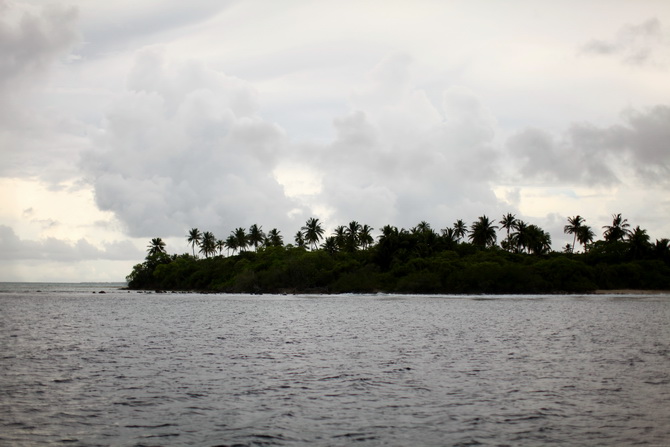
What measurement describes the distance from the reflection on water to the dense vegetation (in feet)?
323

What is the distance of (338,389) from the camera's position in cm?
2503

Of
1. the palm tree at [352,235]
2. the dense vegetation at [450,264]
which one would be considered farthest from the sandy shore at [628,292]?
the palm tree at [352,235]

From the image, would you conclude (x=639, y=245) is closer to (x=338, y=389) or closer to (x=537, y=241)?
(x=537, y=241)

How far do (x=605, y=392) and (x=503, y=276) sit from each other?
12259 cm

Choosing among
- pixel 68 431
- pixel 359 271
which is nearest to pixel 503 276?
pixel 359 271

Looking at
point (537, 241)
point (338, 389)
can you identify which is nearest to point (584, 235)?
point (537, 241)

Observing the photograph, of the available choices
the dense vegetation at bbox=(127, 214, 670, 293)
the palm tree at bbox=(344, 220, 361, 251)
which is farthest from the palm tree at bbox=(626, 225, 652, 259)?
the palm tree at bbox=(344, 220, 361, 251)

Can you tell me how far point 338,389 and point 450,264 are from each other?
126 metres

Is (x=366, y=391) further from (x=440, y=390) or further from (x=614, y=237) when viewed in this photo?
(x=614, y=237)

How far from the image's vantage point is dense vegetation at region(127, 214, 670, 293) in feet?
469

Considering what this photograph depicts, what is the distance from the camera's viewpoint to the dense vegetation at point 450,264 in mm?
142875

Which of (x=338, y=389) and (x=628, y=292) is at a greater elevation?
(x=628, y=292)

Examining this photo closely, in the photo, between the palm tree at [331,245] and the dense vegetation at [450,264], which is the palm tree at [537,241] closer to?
the dense vegetation at [450,264]

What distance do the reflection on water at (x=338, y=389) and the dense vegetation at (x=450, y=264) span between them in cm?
9854
